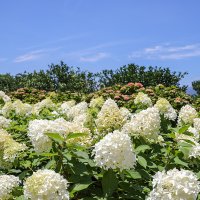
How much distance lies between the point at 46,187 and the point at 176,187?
76 cm

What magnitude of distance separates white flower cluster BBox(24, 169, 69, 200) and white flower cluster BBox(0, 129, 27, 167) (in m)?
0.80

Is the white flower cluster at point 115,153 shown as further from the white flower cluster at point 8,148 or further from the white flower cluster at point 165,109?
the white flower cluster at point 165,109

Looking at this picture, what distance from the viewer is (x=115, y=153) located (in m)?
2.77

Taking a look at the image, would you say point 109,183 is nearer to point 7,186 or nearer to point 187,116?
point 7,186

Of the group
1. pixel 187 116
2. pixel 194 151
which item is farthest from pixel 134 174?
pixel 187 116

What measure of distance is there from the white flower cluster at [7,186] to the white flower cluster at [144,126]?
1012 millimetres

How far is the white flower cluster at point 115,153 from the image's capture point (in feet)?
9.04

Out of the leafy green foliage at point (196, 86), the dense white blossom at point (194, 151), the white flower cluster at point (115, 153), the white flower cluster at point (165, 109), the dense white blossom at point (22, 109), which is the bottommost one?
the dense white blossom at point (194, 151)

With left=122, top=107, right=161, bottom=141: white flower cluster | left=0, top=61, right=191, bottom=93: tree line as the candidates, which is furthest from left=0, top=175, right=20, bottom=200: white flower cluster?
left=0, top=61, right=191, bottom=93: tree line

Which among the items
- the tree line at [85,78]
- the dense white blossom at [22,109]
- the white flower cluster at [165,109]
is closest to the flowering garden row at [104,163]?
the white flower cluster at [165,109]

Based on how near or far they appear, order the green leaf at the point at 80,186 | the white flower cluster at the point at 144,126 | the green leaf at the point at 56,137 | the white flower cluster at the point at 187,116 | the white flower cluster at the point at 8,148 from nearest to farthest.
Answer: the green leaf at the point at 80,186
the green leaf at the point at 56,137
the white flower cluster at the point at 8,148
the white flower cluster at the point at 144,126
the white flower cluster at the point at 187,116

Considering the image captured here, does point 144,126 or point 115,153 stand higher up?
point 144,126

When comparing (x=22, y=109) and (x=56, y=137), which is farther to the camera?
(x=22, y=109)

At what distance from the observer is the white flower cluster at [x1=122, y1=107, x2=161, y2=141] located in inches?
140
